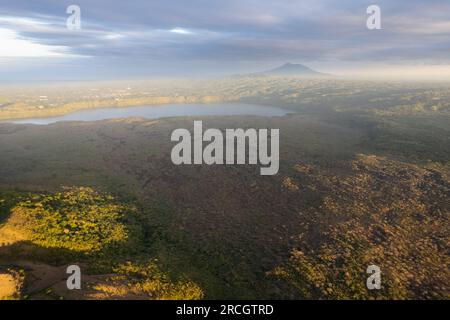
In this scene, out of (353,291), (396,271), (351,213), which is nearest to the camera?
(353,291)

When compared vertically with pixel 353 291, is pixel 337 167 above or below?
above

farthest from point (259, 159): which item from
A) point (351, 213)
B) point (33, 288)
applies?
point (33, 288)

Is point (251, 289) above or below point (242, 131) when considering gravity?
below

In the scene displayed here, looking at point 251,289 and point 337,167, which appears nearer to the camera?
point 251,289

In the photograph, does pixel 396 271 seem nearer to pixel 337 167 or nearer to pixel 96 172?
pixel 337 167

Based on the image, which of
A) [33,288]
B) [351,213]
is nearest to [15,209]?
[33,288]

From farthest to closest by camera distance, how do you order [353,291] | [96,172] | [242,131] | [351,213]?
[242,131] → [96,172] → [351,213] → [353,291]

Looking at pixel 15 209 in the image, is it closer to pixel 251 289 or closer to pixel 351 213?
pixel 251 289

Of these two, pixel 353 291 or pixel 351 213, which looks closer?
pixel 353 291
